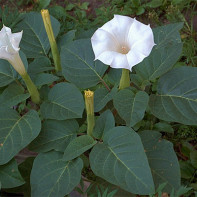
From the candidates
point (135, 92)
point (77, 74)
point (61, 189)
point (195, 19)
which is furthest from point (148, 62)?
point (195, 19)

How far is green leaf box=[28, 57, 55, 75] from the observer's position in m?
1.77

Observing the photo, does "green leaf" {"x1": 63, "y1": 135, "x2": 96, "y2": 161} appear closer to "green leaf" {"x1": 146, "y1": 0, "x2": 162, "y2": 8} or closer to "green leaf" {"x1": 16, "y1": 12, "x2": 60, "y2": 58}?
"green leaf" {"x1": 16, "y1": 12, "x2": 60, "y2": 58}

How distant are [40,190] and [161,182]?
55 centimetres

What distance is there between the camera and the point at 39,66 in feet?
5.92

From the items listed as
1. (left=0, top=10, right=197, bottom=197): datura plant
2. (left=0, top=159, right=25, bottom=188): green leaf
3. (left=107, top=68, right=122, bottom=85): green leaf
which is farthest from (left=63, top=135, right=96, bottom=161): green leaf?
(left=107, top=68, right=122, bottom=85): green leaf

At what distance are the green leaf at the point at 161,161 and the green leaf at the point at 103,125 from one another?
0.72ft

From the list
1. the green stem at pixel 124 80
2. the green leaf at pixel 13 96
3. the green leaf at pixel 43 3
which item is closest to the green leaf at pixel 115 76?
the green stem at pixel 124 80

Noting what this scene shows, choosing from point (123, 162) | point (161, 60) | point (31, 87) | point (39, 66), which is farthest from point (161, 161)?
point (39, 66)

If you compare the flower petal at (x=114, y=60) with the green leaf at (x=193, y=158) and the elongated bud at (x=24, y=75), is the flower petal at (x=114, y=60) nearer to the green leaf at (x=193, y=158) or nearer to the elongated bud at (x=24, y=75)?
the elongated bud at (x=24, y=75)

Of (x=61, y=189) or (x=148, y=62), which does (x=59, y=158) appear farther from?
(x=148, y=62)

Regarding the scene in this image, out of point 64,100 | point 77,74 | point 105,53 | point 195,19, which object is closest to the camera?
point 105,53

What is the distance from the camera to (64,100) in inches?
61.5

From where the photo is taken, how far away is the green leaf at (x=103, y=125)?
1.49 metres

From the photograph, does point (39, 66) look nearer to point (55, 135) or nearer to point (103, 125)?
point (55, 135)
